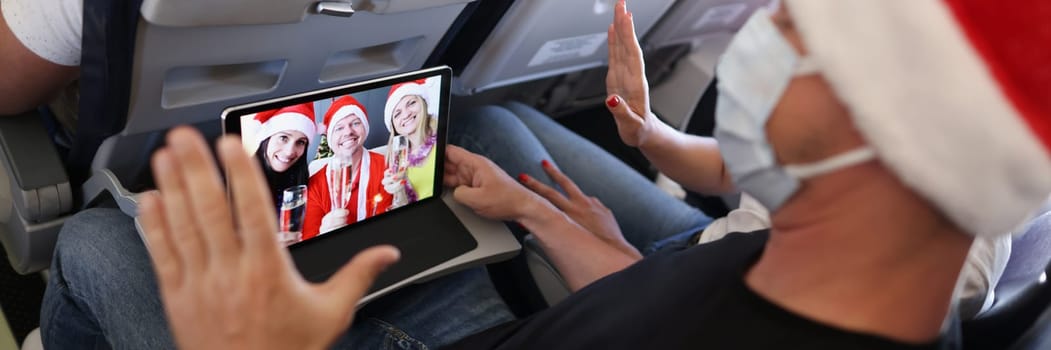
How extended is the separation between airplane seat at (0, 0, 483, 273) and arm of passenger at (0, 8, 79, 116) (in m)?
0.06

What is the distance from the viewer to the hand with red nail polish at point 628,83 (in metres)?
1.19

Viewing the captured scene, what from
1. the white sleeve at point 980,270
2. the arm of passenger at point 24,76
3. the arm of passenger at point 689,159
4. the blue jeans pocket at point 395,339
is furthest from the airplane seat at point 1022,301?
the arm of passenger at point 24,76

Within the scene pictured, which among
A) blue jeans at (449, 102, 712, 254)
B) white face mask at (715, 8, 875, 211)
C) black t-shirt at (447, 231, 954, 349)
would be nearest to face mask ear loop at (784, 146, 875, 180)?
white face mask at (715, 8, 875, 211)

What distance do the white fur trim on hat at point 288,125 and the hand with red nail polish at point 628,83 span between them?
1.45 ft

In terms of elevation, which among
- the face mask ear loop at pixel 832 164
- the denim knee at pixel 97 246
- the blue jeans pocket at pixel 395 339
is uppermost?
the face mask ear loop at pixel 832 164

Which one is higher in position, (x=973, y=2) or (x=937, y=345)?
(x=973, y=2)

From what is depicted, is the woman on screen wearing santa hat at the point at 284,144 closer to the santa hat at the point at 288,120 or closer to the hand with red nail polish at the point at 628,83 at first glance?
the santa hat at the point at 288,120

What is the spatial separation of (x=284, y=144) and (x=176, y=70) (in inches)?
8.5

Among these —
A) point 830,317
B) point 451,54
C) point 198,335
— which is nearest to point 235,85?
point 451,54

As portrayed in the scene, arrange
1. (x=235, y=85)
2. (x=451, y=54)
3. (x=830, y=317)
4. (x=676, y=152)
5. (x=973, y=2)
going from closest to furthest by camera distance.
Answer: (x=973, y=2) → (x=830, y=317) → (x=235, y=85) → (x=676, y=152) → (x=451, y=54)

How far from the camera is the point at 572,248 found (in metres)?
1.24

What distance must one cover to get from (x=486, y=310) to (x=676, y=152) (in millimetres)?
405

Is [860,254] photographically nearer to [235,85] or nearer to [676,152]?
[676,152]

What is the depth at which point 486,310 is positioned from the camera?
118cm
